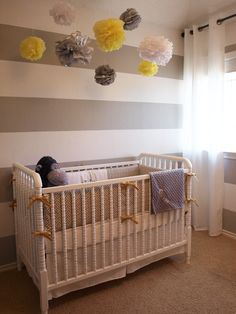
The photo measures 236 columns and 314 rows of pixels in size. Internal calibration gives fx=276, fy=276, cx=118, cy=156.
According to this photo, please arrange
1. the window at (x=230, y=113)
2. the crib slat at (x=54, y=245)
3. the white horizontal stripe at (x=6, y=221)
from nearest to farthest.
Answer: the crib slat at (x=54, y=245) < the white horizontal stripe at (x=6, y=221) < the window at (x=230, y=113)

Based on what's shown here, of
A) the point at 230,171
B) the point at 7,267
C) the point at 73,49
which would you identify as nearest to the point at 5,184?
the point at 7,267

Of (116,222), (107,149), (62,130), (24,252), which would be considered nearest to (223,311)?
(116,222)

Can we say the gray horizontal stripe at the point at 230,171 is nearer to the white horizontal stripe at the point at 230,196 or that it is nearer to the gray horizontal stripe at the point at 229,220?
the white horizontal stripe at the point at 230,196

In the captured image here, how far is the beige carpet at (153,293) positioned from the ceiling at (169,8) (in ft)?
7.62

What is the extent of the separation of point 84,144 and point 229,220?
5.64 ft

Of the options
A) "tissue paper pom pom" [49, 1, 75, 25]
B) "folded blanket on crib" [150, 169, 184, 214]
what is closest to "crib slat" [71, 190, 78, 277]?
"folded blanket on crib" [150, 169, 184, 214]

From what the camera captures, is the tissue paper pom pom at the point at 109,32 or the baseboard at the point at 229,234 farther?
the baseboard at the point at 229,234

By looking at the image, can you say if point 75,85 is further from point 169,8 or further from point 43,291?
point 43,291

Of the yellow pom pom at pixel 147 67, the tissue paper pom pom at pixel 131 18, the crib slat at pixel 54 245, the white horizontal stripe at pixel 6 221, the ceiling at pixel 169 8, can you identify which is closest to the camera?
the crib slat at pixel 54 245

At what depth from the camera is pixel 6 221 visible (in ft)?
7.38

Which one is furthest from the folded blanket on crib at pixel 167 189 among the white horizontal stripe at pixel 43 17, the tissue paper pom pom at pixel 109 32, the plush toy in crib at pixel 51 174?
the white horizontal stripe at pixel 43 17

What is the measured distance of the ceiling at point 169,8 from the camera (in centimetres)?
252

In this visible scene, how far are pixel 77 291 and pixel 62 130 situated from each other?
129 centimetres

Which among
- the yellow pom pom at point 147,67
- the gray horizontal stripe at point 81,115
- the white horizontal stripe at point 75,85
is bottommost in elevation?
the gray horizontal stripe at point 81,115
